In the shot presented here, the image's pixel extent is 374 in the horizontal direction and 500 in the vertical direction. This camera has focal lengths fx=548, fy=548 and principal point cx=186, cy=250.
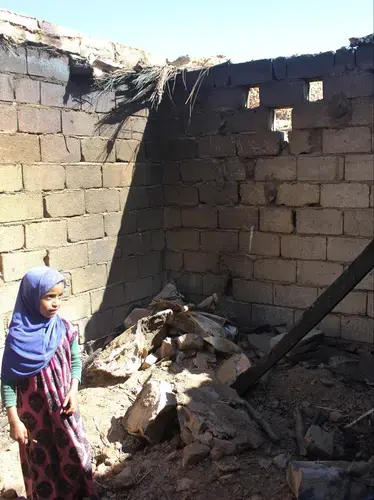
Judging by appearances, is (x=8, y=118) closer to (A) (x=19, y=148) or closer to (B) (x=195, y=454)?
(A) (x=19, y=148)

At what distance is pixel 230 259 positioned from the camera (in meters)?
6.37

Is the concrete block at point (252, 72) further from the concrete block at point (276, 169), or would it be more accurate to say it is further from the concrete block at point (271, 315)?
the concrete block at point (271, 315)

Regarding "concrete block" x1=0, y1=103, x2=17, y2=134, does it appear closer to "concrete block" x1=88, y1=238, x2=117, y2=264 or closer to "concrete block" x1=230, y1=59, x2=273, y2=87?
"concrete block" x1=88, y1=238, x2=117, y2=264

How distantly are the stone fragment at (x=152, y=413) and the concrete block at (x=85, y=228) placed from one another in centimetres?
195

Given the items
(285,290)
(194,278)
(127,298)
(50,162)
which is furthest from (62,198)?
(285,290)

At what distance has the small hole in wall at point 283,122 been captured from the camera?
6029 mm

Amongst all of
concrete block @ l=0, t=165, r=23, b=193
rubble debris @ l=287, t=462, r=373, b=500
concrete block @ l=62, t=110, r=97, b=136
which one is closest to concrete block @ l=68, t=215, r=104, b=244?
concrete block @ l=0, t=165, r=23, b=193

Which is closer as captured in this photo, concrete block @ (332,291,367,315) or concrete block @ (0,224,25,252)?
concrete block @ (0,224,25,252)

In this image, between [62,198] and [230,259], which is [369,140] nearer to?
[230,259]

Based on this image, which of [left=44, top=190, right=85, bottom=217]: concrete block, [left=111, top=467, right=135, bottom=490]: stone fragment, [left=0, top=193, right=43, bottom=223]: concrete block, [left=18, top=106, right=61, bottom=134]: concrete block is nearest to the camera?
[left=111, top=467, right=135, bottom=490]: stone fragment

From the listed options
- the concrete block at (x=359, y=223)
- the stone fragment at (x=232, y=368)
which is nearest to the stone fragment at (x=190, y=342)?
the stone fragment at (x=232, y=368)

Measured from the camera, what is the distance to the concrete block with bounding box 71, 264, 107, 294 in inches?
225

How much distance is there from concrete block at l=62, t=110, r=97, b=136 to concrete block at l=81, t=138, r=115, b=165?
0.09 meters

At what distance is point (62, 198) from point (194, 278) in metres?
1.98
